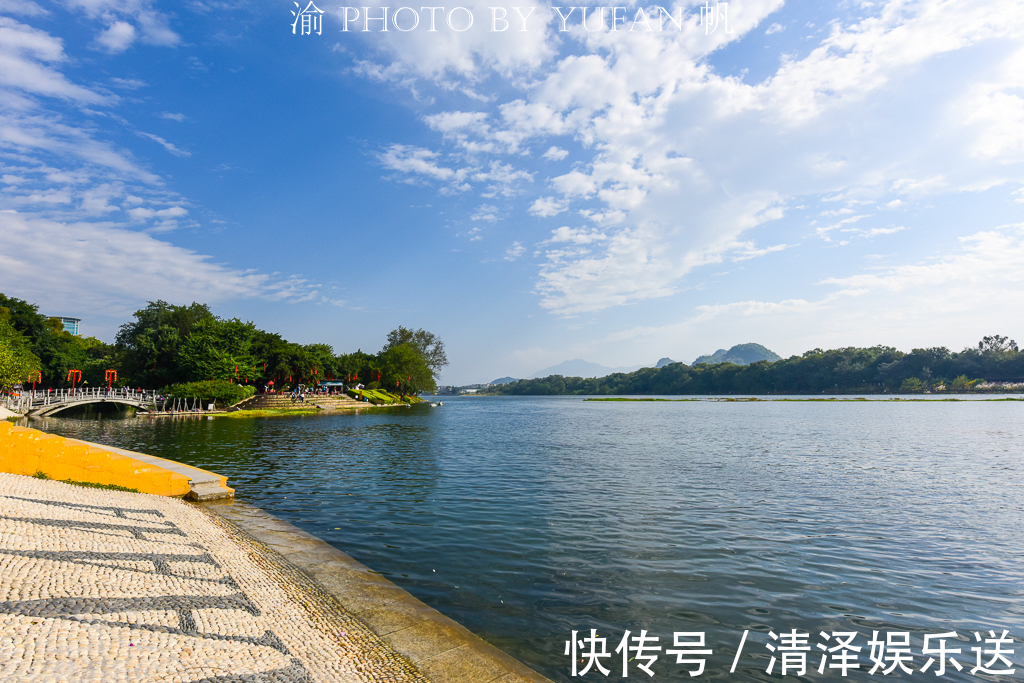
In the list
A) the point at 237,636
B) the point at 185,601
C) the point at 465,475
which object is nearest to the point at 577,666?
the point at 237,636

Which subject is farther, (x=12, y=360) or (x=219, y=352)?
(x=219, y=352)

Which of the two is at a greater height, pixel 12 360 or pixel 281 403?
pixel 12 360

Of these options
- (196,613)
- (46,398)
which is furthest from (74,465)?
→ (46,398)

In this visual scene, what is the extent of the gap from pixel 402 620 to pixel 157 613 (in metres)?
3.29

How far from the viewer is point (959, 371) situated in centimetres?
14625

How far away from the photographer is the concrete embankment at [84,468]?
14.8 m

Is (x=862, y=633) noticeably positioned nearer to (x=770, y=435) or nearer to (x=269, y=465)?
(x=269, y=465)

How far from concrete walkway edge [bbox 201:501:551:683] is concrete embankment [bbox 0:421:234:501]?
5.29 meters

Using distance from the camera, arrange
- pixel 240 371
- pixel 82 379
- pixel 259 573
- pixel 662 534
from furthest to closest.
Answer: pixel 82 379 → pixel 240 371 → pixel 662 534 → pixel 259 573

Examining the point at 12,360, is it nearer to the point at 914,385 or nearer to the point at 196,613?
the point at 196,613

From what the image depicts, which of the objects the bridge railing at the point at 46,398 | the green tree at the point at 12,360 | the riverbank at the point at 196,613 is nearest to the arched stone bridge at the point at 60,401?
the bridge railing at the point at 46,398

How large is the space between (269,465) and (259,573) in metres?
16.4

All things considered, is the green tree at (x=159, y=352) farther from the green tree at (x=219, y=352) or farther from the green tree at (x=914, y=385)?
the green tree at (x=914, y=385)

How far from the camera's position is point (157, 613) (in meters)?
6.43
